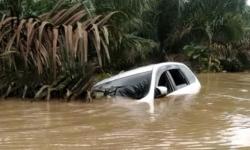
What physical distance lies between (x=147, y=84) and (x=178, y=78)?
1.47 meters

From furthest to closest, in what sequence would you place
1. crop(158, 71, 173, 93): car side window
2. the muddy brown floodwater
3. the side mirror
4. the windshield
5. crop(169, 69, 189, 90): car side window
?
crop(169, 69, 189, 90): car side window → crop(158, 71, 173, 93): car side window → the windshield → the side mirror → the muddy brown floodwater

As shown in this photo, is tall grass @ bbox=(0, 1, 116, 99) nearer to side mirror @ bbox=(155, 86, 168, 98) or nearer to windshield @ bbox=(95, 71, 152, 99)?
windshield @ bbox=(95, 71, 152, 99)

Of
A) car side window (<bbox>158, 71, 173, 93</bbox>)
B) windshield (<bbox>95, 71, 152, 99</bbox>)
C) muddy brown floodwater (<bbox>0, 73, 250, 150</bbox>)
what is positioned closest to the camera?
muddy brown floodwater (<bbox>0, 73, 250, 150</bbox>)

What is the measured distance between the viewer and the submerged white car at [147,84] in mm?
9516

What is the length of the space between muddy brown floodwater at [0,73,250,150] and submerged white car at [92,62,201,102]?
23 cm

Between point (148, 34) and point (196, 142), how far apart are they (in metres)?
18.5

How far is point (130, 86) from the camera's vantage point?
9664 mm

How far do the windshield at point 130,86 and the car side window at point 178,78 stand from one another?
88 cm

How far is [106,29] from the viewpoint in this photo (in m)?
10.5

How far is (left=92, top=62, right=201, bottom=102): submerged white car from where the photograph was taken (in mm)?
9516

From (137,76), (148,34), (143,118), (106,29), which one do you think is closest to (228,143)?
(143,118)

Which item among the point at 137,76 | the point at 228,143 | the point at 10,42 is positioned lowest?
the point at 228,143

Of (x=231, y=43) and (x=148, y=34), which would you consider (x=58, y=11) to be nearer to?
(x=148, y=34)

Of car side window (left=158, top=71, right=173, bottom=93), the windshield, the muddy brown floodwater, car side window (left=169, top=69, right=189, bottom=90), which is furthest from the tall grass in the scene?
car side window (left=169, top=69, right=189, bottom=90)
